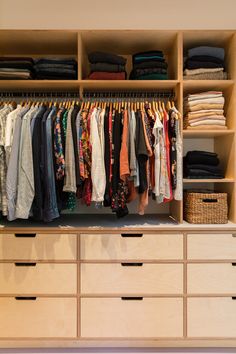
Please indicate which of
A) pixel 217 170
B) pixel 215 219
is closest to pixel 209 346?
pixel 215 219

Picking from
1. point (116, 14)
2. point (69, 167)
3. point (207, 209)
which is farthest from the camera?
point (116, 14)

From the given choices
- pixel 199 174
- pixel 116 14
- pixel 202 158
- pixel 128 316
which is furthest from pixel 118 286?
pixel 116 14

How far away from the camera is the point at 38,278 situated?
1796mm

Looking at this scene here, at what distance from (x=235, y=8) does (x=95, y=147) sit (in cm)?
182

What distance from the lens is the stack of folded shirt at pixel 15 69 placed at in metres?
1.97

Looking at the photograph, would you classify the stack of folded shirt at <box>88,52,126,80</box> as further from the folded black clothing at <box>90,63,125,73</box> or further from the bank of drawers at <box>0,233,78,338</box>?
the bank of drawers at <box>0,233,78,338</box>

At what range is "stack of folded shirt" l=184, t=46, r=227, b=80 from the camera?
6.55 feet

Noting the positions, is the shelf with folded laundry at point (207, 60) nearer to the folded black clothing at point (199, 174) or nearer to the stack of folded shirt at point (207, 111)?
the stack of folded shirt at point (207, 111)

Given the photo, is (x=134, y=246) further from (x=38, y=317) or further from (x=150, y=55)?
(x=150, y=55)

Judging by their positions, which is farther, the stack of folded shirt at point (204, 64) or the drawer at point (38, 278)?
the stack of folded shirt at point (204, 64)

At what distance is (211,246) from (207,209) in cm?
26

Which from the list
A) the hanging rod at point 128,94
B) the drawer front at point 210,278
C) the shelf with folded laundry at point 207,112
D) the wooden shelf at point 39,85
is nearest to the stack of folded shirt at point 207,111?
the shelf with folded laundry at point 207,112

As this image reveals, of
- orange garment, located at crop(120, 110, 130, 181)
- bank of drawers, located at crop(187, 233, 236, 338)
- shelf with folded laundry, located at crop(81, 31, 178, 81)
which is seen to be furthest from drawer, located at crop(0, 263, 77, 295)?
shelf with folded laundry, located at crop(81, 31, 178, 81)

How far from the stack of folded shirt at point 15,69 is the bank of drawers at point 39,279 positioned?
1.13m
